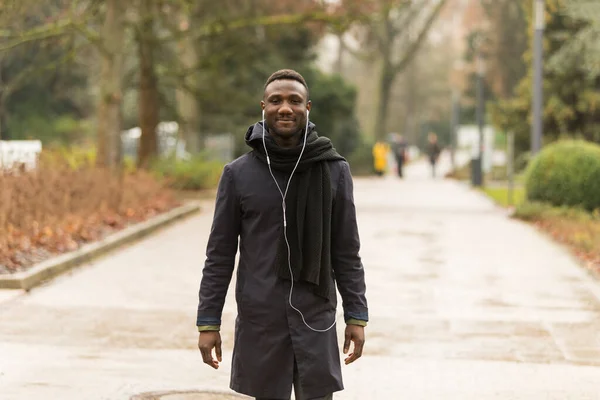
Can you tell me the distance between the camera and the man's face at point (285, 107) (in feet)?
13.8

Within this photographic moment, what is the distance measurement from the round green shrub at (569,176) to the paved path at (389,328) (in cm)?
543

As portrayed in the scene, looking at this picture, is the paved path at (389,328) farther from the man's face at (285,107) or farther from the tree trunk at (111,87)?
the tree trunk at (111,87)

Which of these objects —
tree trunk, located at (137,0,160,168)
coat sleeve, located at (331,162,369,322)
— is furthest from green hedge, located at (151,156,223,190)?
coat sleeve, located at (331,162,369,322)

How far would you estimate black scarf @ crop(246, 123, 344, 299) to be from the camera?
4.23 meters

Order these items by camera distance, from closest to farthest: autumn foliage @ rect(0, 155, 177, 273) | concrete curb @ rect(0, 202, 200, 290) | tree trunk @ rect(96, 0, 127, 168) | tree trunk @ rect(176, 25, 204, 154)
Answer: concrete curb @ rect(0, 202, 200, 290)
autumn foliage @ rect(0, 155, 177, 273)
tree trunk @ rect(96, 0, 127, 168)
tree trunk @ rect(176, 25, 204, 154)

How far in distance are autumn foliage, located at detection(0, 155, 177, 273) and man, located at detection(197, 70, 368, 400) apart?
7423 mm

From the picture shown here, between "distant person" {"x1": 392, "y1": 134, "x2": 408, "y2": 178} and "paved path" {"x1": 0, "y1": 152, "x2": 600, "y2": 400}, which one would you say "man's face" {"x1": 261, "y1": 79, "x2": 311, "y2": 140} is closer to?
"paved path" {"x1": 0, "y1": 152, "x2": 600, "y2": 400}

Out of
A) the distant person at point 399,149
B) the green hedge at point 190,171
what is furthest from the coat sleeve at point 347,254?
the distant person at point 399,149

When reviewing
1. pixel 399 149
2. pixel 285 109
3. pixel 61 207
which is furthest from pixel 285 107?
pixel 399 149

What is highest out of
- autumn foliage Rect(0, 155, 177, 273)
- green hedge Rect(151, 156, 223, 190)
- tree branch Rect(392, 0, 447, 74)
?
tree branch Rect(392, 0, 447, 74)

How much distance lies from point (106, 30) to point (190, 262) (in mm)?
9149

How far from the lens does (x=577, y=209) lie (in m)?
20.9

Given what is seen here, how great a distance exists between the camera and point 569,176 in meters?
21.2

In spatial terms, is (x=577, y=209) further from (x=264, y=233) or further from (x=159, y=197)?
(x=264, y=233)
